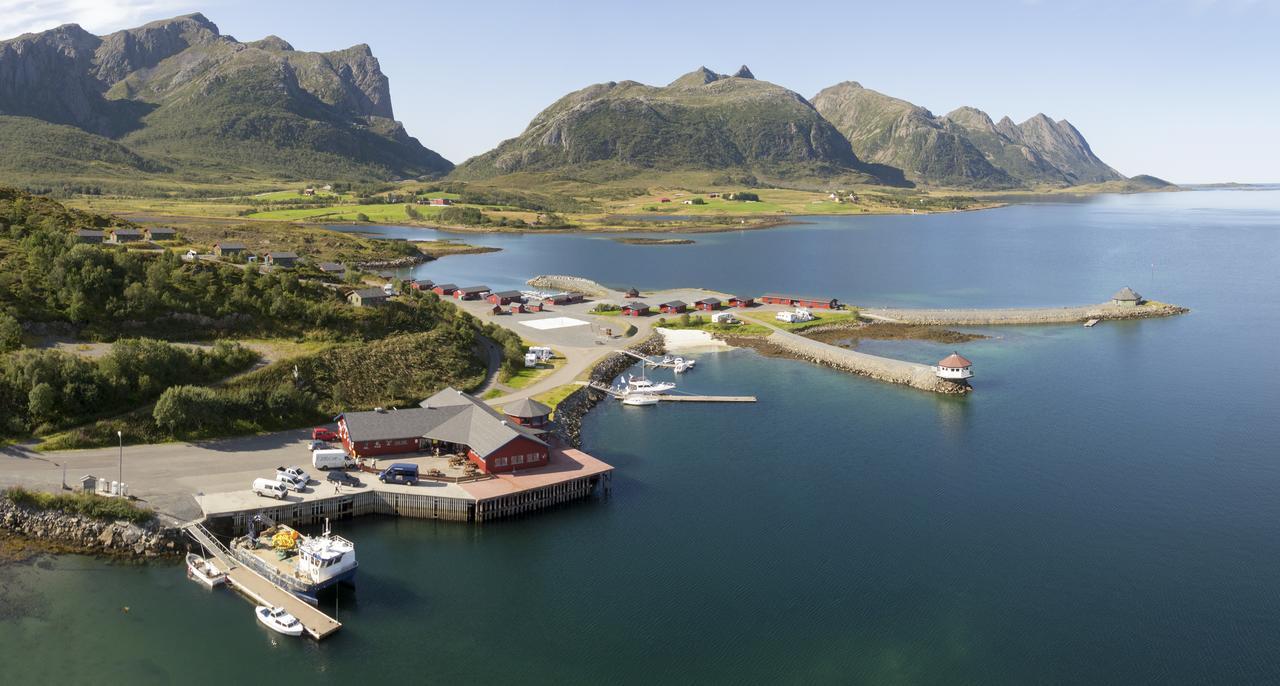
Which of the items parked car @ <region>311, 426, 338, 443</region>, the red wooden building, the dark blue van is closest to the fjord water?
the dark blue van

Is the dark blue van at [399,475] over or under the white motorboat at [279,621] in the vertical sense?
over

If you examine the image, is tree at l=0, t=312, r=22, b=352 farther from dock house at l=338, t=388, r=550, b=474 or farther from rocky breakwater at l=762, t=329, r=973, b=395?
rocky breakwater at l=762, t=329, r=973, b=395

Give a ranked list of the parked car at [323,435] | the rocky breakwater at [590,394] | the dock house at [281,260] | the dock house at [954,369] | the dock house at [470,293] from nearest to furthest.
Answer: the parked car at [323,435] → the rocky breakwater at [590,394] → the dock house at [954,369] → the dock house at [281,260] → the dock house at [470,293]

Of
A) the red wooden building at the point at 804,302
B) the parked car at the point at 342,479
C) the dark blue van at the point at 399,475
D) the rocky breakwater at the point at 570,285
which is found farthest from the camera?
Result: the rocky breakwater at the point at 570,285

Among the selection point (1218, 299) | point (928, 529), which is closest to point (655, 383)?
point (928, 529)

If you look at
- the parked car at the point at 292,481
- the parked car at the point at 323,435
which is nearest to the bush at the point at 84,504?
the parked car at the point at 292,481

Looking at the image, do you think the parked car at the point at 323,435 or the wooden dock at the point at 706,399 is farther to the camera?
the wooden dock at the point at 706,399

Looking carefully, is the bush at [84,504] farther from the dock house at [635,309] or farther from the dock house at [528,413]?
the dock house at [635,309]

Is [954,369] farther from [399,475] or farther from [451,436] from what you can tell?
[399,475]
